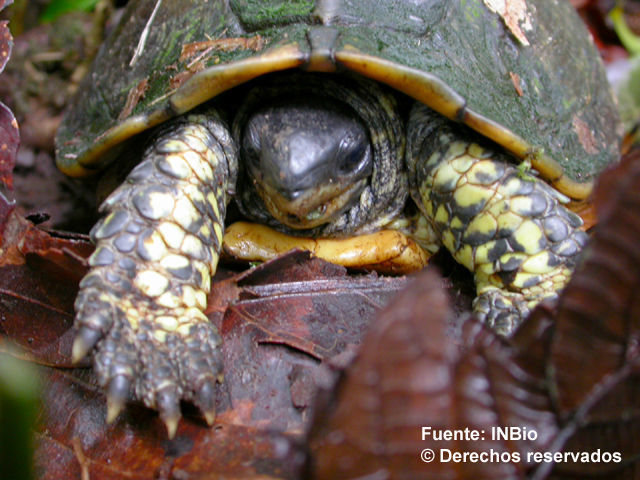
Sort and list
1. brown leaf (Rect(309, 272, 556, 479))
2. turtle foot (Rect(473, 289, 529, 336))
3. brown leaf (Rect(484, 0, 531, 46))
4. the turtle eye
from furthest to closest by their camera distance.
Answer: brown leaf (Rect(484, 0, 531, 46)), the turtle eye, turtle foot (Rect(473, 289, 529, 336)), brown leaf (Rect(309, 272, 556, 479))

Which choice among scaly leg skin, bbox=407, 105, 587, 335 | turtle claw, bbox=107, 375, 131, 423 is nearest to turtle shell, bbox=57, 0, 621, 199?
scaly leg skin, bbox=407, 105, 587, 335

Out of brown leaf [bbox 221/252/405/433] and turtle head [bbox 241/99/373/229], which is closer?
brown leaf [bbox 221/252/405/433]

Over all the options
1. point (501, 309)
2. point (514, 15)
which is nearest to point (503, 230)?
point (501, 309)

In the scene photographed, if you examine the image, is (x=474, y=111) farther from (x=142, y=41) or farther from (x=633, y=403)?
(x=142, y=41)

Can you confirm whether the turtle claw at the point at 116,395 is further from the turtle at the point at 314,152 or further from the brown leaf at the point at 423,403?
the brown leaf at the point at 423,403

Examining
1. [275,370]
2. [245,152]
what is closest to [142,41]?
[245,152]

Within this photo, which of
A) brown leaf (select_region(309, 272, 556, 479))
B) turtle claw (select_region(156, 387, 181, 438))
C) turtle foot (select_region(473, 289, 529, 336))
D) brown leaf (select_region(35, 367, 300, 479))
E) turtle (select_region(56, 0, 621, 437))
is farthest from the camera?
turtle foot (select_region(473, 289, 529, 336))

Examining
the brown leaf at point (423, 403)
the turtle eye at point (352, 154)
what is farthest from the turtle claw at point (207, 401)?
the turtle eye at point (352, 154)

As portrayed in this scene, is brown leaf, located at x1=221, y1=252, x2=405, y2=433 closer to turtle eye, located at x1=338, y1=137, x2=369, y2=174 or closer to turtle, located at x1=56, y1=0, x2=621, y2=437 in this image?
turtle, located at x1=56, y1=0, x2=621, y2=437
